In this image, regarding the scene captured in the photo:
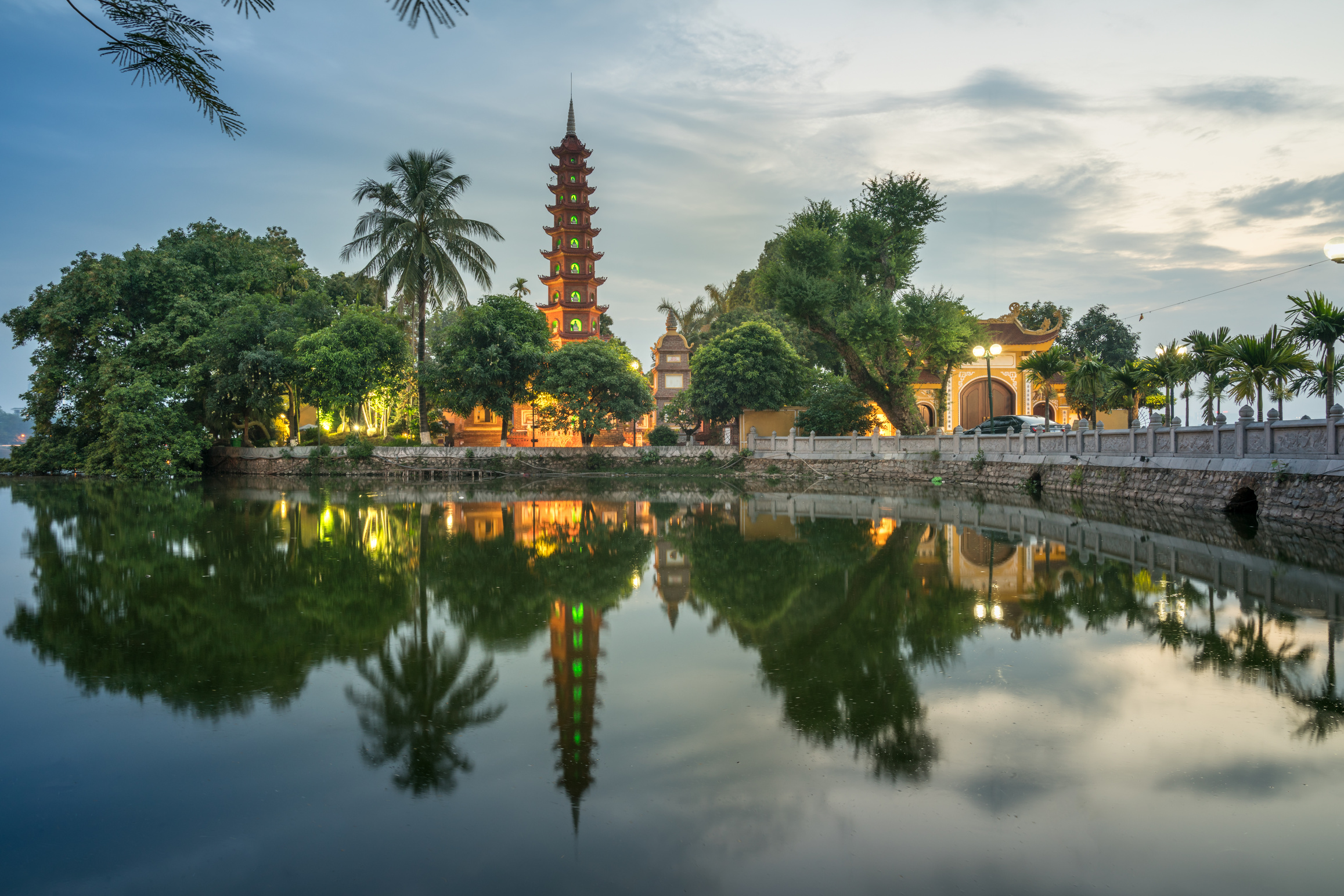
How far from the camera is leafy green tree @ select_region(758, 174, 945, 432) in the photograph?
3238 centimetres

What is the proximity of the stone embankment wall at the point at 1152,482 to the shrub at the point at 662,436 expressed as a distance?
8.68 m

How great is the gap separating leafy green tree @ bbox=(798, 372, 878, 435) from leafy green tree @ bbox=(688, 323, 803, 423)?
117 cm

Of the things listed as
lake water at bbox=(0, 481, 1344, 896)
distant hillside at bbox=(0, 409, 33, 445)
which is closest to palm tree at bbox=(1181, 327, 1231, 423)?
lake water at bbox=(0, 481, 1344, 896)

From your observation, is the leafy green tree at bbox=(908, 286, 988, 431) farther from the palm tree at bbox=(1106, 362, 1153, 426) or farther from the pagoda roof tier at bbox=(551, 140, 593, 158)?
the pagoda roof tier at bbox=(551, 140, 593, 158)

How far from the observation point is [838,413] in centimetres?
3584

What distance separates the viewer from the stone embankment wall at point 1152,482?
43.9ft

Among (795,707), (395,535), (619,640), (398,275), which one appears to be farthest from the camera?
(398,275)

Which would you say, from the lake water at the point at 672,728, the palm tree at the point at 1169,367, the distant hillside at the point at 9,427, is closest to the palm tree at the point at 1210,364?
the palm tree at the point at 1169,367

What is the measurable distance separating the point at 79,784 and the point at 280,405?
35221 millimetres

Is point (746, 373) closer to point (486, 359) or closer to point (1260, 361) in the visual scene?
point (486, 359)

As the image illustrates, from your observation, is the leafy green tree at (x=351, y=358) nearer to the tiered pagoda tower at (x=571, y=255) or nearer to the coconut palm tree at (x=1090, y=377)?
the tiered pagoda tower at (x=571, y=255)

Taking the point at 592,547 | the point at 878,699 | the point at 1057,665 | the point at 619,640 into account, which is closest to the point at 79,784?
the point at 619,640

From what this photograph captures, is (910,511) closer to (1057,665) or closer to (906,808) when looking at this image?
(1057,665)

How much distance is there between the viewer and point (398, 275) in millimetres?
32125
